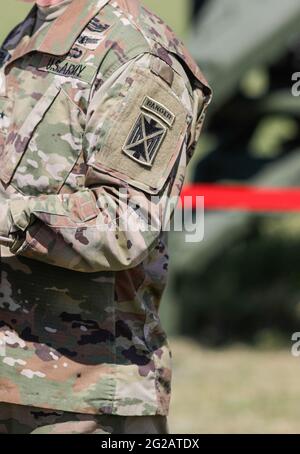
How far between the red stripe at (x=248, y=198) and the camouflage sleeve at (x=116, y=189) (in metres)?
3.81

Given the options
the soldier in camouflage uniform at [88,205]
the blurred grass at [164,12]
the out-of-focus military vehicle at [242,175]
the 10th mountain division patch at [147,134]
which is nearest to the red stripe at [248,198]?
the out-of-focus military vehicle at [242,175]

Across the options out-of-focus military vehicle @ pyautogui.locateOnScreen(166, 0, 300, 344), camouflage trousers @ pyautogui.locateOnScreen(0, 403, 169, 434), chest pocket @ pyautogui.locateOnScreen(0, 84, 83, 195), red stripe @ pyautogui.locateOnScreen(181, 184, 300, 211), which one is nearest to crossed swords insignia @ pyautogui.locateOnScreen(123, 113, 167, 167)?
chest pocket @ pyautogui.locateOnScreen(0, 84, 83, 195)

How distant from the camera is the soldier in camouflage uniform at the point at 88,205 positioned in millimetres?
2676

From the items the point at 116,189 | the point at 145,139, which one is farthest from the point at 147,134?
the point at 116,189

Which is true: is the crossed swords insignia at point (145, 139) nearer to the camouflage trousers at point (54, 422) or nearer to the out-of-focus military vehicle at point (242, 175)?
the camouflage trousers at point (54, 422)

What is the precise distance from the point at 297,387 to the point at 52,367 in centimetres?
385

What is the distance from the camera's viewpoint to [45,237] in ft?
8.86

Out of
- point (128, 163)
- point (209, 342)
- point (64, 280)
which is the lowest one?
point (64, 280)

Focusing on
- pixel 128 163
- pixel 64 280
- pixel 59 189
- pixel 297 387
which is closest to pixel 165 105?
pixel 128 163

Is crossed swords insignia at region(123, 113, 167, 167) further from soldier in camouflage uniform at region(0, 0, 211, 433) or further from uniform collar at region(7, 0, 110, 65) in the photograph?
uniform collar at region(7, 0, 110, 65)

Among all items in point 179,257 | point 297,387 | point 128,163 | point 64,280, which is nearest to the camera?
point 128,163

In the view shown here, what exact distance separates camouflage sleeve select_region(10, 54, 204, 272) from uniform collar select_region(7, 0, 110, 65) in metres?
0.16

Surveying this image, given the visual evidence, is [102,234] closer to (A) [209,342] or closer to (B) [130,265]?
(B) [130,265]

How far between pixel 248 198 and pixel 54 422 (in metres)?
4.00
